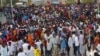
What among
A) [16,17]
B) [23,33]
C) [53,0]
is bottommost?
[53,0]

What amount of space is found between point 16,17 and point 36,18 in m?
2.64

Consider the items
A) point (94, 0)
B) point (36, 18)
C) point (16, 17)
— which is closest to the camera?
point (36, 18)

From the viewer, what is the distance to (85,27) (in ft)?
70.8

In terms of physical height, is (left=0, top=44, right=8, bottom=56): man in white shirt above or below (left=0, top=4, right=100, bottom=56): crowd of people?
above

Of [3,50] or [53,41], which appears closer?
[3,50]

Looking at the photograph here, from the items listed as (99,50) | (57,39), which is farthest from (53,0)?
(99,50)

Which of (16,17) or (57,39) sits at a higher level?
(57,39)

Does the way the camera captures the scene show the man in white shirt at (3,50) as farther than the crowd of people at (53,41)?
No

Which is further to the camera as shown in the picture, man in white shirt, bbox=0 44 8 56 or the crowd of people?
the crowd of people

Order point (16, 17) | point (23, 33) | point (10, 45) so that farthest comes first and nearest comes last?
point (16, 17)
point (23, 33)
point (10, 45)

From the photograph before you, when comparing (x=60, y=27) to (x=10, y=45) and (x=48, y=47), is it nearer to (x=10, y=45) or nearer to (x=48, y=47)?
(x=48, y=47)

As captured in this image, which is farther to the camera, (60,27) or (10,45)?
(60,27)

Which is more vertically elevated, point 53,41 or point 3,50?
point 3,50

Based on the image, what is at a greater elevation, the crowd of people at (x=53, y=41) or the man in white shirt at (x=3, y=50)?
the man in white shirt at (x=3, y=50)
